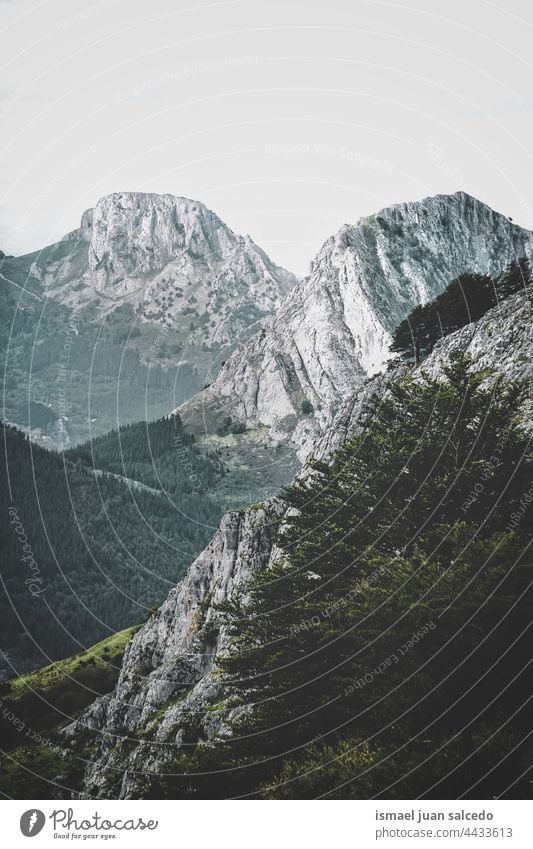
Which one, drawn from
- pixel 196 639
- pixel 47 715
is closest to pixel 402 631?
pixel 196 639

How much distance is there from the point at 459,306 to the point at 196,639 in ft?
168

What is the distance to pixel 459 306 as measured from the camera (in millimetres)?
100188

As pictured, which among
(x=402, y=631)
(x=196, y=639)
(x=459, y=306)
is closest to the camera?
(x=402, y=631)

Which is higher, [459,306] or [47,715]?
[459,306]

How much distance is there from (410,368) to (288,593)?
4497cm

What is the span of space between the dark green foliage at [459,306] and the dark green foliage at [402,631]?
41012 millimetres

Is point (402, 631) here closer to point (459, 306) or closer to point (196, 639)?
point (196, 639)

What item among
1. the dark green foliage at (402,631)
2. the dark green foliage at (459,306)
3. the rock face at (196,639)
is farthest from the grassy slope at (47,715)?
the dark green foliage at (459,306)

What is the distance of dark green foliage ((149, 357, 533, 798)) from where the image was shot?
39.4 meters

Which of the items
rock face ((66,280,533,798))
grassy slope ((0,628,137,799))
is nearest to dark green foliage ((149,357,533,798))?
rock face ((66,280,533,798))

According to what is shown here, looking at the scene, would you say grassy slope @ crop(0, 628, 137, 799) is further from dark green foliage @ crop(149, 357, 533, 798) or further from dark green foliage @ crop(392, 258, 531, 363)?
dark green foliage @ crop(392, 258, 531, 363)

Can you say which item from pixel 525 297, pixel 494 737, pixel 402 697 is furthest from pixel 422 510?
pixel 525 297

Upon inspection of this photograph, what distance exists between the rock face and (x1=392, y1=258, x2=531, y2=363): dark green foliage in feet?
36.4
